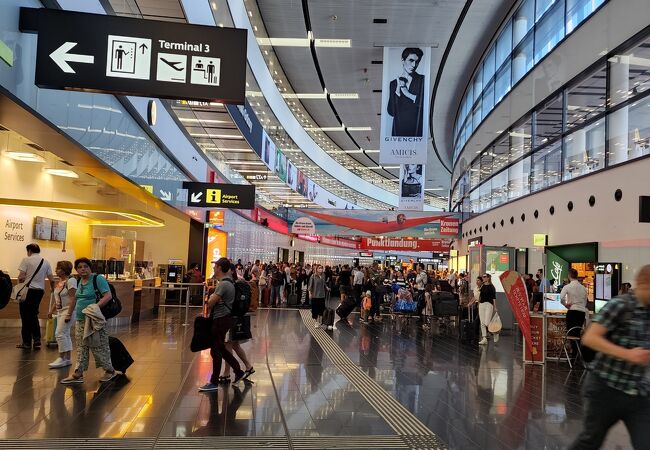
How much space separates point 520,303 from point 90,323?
6716mm

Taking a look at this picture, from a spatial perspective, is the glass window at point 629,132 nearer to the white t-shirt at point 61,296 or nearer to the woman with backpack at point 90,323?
the woman with backpack at point 90,323

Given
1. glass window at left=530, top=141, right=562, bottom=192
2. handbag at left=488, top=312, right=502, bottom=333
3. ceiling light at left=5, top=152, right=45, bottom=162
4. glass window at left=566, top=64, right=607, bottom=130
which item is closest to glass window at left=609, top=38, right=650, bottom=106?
glass window at left=566, top=64, right=607, bottom=130

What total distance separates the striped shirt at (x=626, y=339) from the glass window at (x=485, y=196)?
21.8 metres

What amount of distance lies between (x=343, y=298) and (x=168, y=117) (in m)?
6.52

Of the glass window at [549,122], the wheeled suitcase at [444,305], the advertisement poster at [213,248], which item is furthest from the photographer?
the advertisement poster at [213,248]

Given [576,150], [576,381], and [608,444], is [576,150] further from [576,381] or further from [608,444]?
[608,444]

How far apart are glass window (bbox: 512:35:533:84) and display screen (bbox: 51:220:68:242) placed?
1326cm

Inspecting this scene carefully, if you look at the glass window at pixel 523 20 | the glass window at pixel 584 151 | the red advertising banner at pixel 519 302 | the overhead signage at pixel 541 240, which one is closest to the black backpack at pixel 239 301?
the red advertising banner at pixel 519 302

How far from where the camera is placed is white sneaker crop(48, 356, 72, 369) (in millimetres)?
8266

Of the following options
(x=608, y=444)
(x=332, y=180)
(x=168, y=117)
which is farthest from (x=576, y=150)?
(x=332, y=180)

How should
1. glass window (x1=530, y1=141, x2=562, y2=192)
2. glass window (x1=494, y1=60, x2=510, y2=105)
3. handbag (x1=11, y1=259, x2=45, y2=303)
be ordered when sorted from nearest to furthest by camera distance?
handbag (x1=11, y1=259, x2=45, y2=303), glass window (x1=530, y1=141, x2=562, y2=192), glass window (x1=494, y1=60, x2=510, y2=105)

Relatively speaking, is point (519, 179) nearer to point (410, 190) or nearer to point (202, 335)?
point (410, 190)

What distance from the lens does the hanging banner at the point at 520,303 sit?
10.3m

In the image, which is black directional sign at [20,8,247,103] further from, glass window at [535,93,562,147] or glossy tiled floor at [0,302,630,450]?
glass window at [535,93,562,147]
